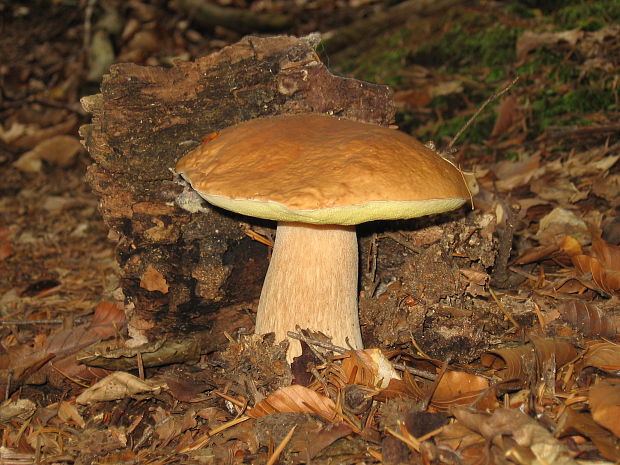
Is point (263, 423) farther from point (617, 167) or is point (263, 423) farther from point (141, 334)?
point (617, 167)

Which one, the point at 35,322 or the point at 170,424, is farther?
the point at 35,322

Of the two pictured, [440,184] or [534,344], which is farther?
[534,344]

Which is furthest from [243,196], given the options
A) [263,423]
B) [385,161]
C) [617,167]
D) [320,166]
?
[617,167]

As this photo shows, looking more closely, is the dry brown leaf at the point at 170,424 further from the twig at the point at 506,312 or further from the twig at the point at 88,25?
the twig at the point at 88,25

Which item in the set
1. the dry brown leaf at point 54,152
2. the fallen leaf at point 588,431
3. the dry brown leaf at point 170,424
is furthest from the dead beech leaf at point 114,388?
the dry brown leaf at point 54,152

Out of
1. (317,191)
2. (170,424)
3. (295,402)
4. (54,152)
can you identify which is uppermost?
(317,191)

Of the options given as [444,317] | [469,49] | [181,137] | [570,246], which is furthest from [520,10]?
[181,137]

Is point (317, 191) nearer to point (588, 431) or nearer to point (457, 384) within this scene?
point (457, 384)
